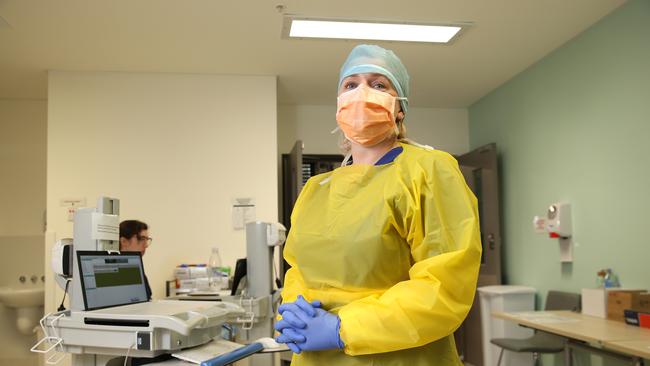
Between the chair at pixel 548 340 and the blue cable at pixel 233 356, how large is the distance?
260cm

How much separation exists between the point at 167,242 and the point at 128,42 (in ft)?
5.52

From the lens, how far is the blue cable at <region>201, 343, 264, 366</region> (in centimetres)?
184

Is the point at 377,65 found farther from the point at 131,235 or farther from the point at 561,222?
the point at 561,222

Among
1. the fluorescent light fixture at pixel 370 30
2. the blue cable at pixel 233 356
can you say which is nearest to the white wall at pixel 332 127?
the fluorescent light fixture at pixel 370 30

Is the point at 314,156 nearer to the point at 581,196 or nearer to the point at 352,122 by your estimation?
the point at 581,196

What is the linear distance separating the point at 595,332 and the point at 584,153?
5.12 feet

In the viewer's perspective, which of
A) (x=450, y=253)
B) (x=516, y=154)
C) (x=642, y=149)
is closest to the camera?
(x=450, y=253)

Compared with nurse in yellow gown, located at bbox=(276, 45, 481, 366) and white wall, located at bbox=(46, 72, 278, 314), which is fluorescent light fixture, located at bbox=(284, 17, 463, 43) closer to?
white wall, located at bbox=(46, 72, 278, 314)

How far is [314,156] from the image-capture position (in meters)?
6.04

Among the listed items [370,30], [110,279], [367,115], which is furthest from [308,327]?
[370,30]

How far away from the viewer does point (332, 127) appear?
6.11m

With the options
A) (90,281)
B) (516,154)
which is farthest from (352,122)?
(516,154)

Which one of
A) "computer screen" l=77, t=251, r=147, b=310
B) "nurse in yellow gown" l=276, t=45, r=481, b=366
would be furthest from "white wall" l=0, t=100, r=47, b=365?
"nurse in yellow gown" l=276, t=45, r=481, b=366

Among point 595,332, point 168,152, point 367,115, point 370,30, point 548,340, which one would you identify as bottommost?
point 548,340
